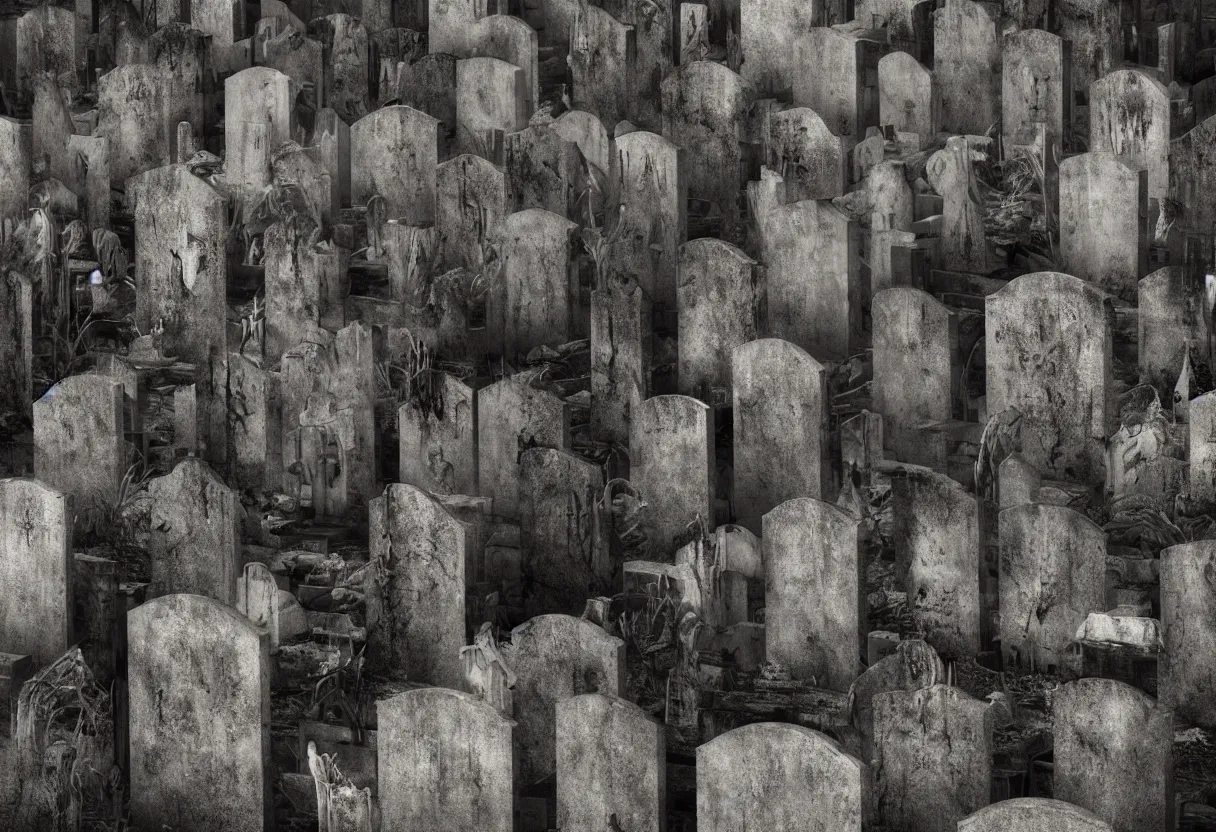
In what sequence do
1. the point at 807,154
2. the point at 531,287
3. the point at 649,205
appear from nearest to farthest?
the point at 531,287 < the point at 649,205 < the point at 807,154

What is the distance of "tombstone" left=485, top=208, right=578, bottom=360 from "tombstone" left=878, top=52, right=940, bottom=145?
6.81 ft

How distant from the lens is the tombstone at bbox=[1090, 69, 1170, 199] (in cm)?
1352

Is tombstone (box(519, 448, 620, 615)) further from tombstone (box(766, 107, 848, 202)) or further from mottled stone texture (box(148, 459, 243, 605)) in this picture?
tombstone (box(766, 107, 848, 202))

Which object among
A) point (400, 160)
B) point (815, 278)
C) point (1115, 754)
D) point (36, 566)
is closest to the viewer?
point (1115, 754)

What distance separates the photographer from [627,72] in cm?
1531

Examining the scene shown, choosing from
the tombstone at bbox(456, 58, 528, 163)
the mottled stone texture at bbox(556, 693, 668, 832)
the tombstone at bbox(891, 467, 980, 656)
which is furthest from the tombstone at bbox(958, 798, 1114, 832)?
the tombstone at bbox(456, 58, 528, 163)

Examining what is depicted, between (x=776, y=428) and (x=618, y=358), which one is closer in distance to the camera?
(x=776, y=428)

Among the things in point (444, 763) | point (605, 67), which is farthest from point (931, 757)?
point (605, 67)

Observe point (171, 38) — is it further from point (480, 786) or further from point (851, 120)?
point (480, 786)

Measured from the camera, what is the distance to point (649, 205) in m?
Answer: 13.9

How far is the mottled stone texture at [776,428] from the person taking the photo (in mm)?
12086

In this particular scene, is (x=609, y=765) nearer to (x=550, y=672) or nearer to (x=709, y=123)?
(x=550, y=672)

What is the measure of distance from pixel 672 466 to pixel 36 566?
8.34 feet

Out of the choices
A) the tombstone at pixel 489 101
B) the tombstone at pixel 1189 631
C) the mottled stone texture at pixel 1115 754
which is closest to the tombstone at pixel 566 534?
the tombstone at pixel 1189 631
